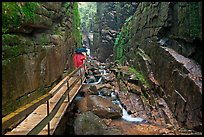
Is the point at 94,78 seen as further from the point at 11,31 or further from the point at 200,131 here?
the point at 11,31

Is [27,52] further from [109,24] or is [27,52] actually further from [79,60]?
[109,24]

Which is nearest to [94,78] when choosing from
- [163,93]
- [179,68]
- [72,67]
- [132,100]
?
[72,67]

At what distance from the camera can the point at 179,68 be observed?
386 inches

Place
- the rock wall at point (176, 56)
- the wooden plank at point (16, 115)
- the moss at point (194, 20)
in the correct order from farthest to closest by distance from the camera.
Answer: the moss at point (194, 20)
the rock wall at point (176, 56)
the wooden plank at point (16, 115)

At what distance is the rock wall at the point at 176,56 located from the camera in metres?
8.61

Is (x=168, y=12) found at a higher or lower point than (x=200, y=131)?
higher

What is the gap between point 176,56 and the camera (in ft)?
34.0

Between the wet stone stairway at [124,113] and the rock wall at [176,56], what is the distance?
21.5 inches

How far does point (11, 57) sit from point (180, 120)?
6.87m

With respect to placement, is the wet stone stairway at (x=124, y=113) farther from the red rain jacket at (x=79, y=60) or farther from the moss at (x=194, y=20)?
the moss at (x=194, y=20)

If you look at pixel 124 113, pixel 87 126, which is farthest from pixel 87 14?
pixel 87 126

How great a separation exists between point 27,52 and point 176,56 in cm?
684

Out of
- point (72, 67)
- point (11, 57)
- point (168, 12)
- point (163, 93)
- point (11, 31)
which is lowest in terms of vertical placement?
point (163, 93)

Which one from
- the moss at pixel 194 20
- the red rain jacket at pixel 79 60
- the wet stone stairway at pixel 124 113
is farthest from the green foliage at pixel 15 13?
the moss at pixel 194 20
